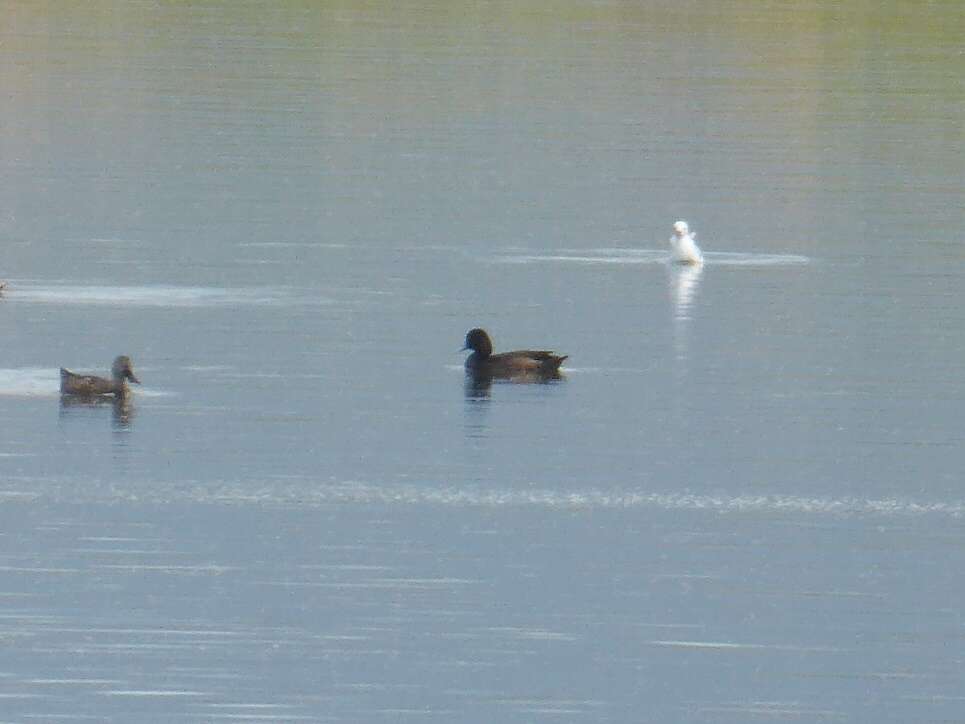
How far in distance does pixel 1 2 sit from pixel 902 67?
3638 centimetres

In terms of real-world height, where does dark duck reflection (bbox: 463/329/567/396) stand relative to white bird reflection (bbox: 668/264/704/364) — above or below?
below

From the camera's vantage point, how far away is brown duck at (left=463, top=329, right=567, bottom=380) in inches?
1007

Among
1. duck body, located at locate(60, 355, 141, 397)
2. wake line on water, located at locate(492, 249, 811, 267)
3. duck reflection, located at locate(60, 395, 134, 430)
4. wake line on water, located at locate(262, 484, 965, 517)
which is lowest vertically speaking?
wake line on water, located at locate(262, 484, 965, 517)

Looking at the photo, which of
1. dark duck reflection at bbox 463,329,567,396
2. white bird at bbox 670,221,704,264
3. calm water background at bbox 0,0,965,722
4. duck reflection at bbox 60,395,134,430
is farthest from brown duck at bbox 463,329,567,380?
white bird at bbox 670,221,704,264

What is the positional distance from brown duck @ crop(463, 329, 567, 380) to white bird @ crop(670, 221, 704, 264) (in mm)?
7785

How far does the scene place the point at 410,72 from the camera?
6706 cm

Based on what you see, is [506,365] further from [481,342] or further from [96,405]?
[96,405]

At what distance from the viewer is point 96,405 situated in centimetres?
2350

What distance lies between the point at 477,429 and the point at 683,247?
35.1ft

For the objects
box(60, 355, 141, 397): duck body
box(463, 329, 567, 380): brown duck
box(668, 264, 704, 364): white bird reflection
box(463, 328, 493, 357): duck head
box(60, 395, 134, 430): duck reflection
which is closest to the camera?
box(60, 395, 134, 430): duck reflection

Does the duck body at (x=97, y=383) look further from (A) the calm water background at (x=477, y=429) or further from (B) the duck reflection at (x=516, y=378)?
(B) the duck reflection at (x=516, y=378)

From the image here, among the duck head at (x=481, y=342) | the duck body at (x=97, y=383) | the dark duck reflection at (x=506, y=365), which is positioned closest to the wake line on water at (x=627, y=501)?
the duck body at (x=97, y=383)

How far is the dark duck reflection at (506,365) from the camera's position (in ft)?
83.9

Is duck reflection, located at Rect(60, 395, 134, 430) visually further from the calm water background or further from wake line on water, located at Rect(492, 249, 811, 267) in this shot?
wake line on water, located at Rect(492, 249, 811, 267)
